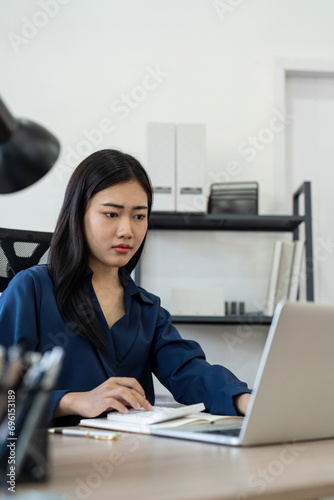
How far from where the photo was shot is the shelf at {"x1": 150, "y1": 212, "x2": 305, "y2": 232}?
2723mm

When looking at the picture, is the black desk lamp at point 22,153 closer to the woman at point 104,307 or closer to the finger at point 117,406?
the finger at point 117,406

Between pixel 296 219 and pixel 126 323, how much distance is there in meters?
1.47

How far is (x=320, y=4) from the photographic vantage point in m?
3.16

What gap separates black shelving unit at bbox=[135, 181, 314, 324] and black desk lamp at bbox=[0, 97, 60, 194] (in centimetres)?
190

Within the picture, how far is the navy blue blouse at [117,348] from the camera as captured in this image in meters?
1.35

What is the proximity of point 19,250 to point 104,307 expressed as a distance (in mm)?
332

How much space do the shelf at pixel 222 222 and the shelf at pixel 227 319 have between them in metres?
0.42

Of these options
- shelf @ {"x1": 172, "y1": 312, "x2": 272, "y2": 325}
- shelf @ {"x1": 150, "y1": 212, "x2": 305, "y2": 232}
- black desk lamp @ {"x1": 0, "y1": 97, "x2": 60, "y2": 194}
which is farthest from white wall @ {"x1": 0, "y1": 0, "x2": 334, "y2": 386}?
black desk lamp @ {"x1": 0, "y1": 97, "x2": 60, "y2": 194}

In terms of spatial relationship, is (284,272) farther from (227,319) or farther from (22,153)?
(22,153)

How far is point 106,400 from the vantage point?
1133 millimetres

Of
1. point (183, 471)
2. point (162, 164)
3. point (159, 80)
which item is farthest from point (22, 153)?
point (159, 80)

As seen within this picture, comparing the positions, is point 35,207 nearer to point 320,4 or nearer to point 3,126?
point 320,4

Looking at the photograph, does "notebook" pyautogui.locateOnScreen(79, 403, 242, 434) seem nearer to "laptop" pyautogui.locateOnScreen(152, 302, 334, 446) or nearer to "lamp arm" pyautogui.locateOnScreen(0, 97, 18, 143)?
"laptop" pyautogui.locateOnScreen(152, 302, 334, 446)

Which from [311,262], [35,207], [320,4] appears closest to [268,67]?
[320,4]
